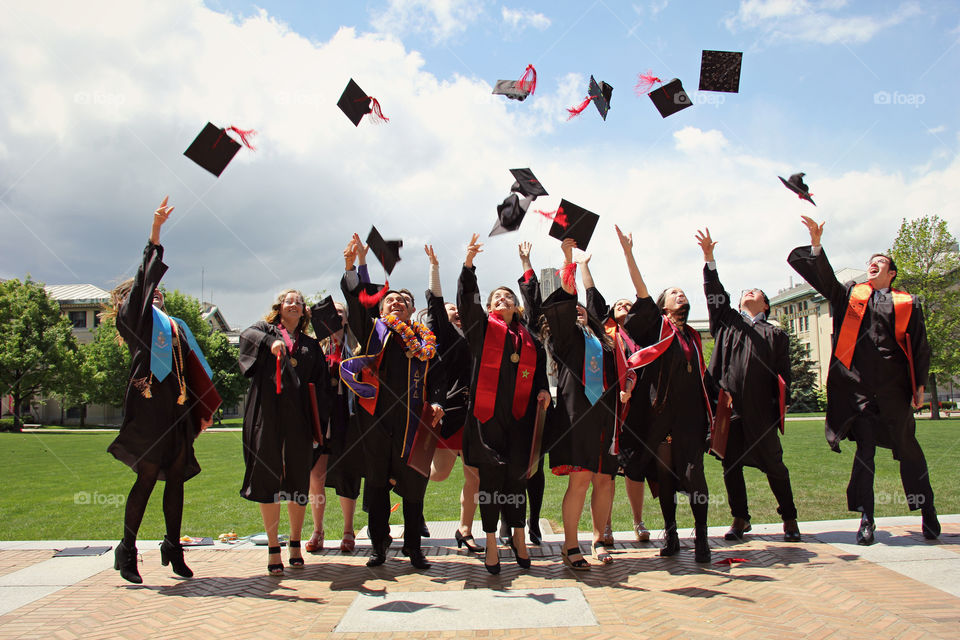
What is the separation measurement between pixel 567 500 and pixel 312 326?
2654mm

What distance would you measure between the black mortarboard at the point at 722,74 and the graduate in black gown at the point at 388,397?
3.89 meters

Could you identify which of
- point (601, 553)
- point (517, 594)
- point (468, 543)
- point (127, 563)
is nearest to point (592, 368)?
point (601, 553)

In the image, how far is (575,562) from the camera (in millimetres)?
4676

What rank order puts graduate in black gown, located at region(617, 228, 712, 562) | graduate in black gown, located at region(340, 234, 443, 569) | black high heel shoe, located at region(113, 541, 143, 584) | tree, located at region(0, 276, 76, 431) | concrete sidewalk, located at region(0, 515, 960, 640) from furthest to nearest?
tree, located at region(0, 276, 76, 431)
graduate in black gown, located at region(617, 228, 712, 562)
graduate in black gown, located at region(340, 234, 443, 569)
black high heel shoe, located at region(113, 541, 143, 584)
concrete sidewalk, located at region(0, 515, 960, 640)

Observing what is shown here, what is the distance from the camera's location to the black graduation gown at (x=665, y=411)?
514 cm

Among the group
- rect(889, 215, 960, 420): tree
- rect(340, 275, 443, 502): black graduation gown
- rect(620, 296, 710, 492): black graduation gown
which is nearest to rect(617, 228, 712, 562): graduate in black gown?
rect(620, 296, 710, 492): black graduation gown

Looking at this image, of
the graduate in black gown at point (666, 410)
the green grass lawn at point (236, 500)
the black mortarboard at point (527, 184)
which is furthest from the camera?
the green grass lawn at point (236, 500)

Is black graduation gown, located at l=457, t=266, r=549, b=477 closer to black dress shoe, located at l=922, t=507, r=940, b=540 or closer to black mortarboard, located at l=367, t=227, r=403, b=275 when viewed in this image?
black mortarboard, located at l=367, t=227, r=403, b=275

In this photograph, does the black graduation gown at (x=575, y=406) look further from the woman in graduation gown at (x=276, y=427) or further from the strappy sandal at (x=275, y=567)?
the strappy sandal at (x=275, y=567)

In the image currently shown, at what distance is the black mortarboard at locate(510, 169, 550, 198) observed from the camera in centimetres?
571

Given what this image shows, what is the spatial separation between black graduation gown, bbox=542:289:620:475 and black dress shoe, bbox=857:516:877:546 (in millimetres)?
2173

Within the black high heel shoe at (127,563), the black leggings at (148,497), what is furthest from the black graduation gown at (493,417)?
the black high heel shoe at (127,563)

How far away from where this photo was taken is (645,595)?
4023mm

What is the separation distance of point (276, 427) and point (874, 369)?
517cm
